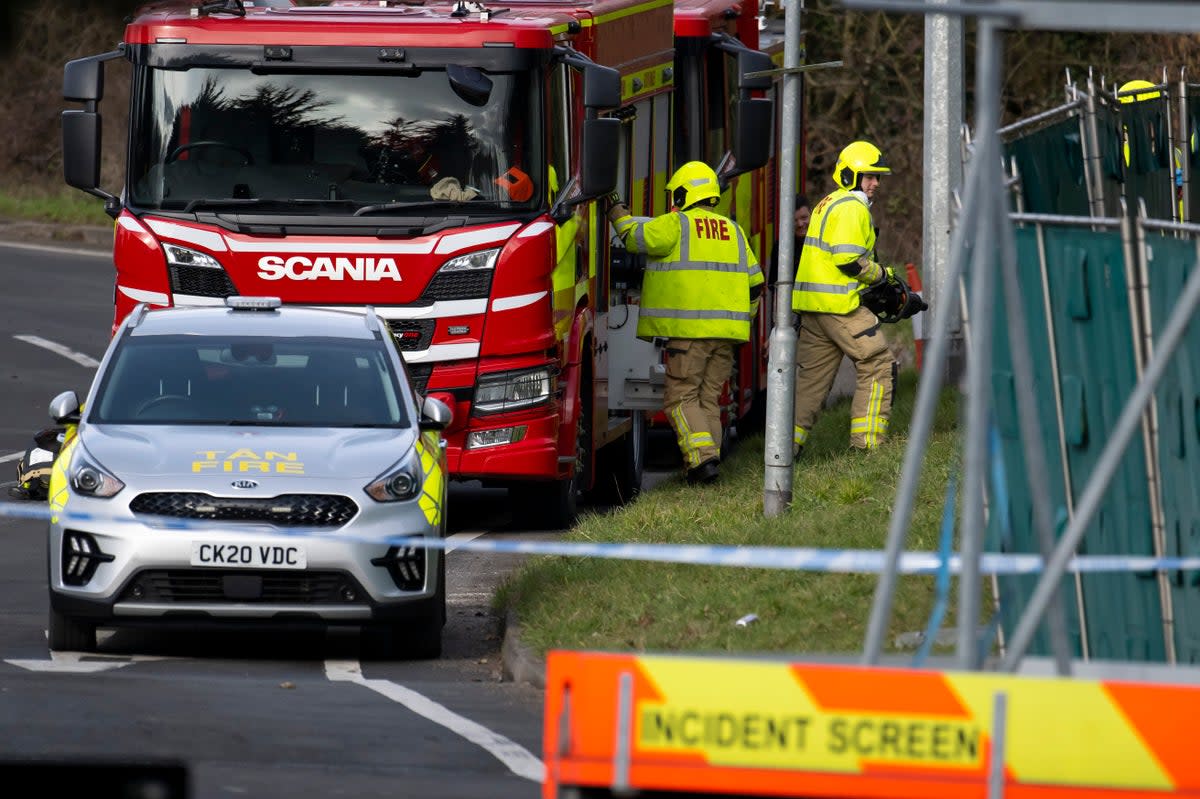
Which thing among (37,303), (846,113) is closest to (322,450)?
(37,303)

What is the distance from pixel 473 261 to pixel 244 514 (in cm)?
393

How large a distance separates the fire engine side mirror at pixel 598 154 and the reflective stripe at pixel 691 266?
5.45 feet

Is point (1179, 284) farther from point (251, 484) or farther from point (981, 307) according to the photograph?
point (251, 484)

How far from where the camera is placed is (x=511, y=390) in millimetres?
13516

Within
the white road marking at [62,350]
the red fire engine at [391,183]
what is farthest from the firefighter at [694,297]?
the white road marking at [62,350]

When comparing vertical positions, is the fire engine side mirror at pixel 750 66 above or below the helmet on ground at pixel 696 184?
above

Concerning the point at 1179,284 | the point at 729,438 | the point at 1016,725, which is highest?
the point at 1179,284

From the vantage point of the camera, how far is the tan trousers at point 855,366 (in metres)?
15.2

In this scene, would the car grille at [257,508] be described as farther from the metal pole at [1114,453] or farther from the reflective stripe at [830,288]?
the reflective stripe at [830,288]

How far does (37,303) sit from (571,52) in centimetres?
1391

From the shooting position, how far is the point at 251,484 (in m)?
9.73

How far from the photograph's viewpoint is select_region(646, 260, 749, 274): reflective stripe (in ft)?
49.0

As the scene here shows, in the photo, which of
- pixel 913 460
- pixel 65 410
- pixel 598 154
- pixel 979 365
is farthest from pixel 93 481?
pixel 979 365

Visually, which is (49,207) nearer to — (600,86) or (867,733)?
(600,86)
